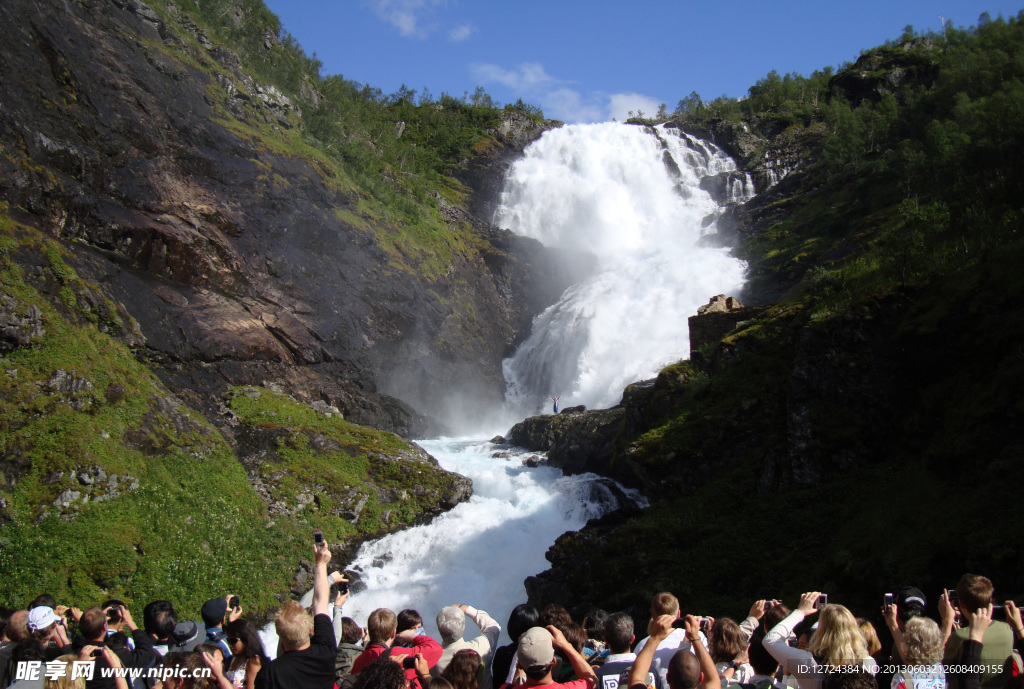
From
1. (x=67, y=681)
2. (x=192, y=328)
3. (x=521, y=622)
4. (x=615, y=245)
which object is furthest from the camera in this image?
(x=615, y=245)

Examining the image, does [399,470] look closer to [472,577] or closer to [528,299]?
[472,577]

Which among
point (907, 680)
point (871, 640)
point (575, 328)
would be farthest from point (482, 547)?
point (575, 328)

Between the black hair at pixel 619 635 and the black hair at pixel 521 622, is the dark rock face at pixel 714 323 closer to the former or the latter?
the black hair at pixel 619 635

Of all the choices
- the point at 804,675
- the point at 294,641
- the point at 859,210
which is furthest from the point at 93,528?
the point at 859,210

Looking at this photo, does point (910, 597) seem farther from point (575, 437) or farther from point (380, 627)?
point (575, 437)

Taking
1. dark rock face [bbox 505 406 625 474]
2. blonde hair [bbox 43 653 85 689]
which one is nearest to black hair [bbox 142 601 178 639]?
blonde hair [bbox 43 653 85 689]

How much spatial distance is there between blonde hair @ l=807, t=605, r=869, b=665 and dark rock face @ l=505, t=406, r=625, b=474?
16.5 m

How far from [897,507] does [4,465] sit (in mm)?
18238

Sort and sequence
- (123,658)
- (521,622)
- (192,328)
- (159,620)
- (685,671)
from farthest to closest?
1. (192,328)
2. (159,620)
3. (521,622)
4. (123,658)
5. (685,671)

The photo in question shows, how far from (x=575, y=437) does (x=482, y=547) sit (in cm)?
757

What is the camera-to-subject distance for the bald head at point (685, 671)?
383 centimetres

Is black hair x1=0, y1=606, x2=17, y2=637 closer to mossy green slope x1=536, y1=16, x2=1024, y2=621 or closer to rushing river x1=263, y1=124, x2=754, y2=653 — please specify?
rushing river x1=263, y1=124, x2=754, y2=653

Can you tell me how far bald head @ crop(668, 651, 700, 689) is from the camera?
383 cm

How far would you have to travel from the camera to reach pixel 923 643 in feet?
13.9
